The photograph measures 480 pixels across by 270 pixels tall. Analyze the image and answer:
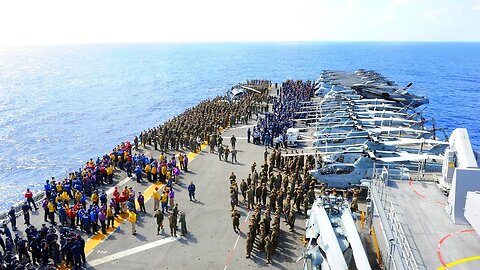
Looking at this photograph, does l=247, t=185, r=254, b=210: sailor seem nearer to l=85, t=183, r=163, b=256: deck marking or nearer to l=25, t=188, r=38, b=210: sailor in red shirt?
l=85, t=183, r=163, b=256: deck marking

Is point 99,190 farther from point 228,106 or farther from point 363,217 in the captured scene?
point 228,106

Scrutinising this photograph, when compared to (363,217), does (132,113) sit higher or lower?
lower

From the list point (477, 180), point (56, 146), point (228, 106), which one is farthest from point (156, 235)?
point (56, 146)

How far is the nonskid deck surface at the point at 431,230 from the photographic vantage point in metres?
11.2

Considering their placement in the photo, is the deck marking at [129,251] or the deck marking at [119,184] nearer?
the deck marking at [129,251]

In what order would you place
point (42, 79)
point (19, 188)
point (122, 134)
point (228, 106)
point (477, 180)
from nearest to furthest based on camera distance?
1. point (477, 180)
2. point (19, 188)
3. point (228, 106)
4. point (122, 134)
5. point (42, 79)

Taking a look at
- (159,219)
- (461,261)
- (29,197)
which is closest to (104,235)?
(159,219)

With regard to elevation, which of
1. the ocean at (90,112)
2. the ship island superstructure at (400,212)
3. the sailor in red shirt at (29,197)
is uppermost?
the ship island superstructure at (400,212)

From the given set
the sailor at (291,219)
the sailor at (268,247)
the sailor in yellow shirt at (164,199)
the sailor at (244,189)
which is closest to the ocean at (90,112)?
the sailor in yellow shirt at (164,199)

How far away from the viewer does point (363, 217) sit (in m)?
17.9

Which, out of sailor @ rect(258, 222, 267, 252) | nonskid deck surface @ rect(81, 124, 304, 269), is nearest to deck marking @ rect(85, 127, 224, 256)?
nonskid deck surface @ rect(81, 124, 304, 269)

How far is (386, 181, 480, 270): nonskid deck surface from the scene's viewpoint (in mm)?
11156

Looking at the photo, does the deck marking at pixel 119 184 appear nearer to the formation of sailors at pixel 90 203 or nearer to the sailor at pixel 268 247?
the formation of sailors at pixel 90 203

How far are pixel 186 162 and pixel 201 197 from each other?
4454 mm
